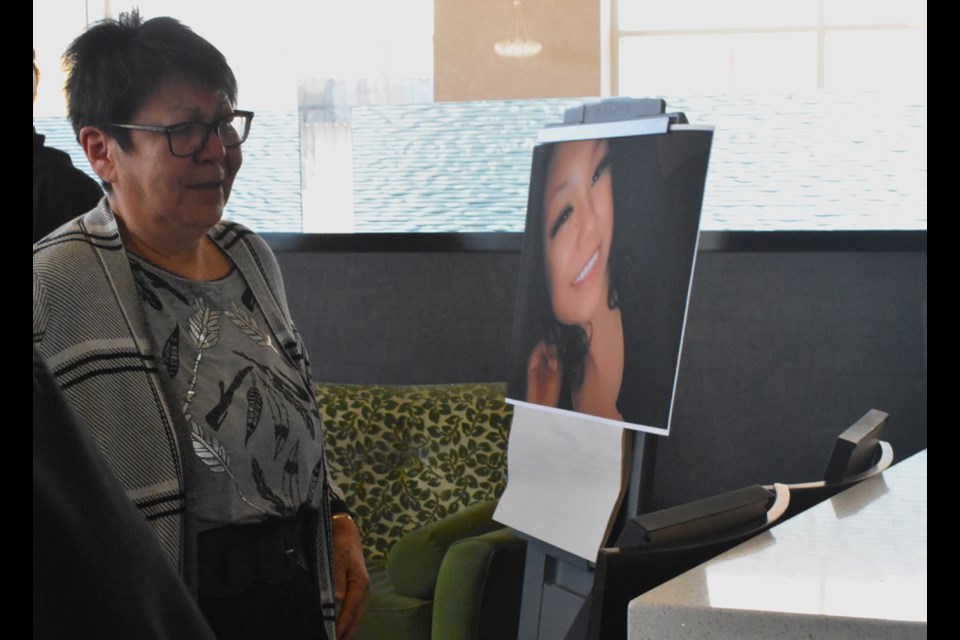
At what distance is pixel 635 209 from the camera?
193cm

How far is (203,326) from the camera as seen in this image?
57.6 inches

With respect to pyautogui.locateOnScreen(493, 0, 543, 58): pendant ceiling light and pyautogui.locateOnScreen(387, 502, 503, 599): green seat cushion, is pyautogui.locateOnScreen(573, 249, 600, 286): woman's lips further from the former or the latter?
pyautogui.locateOnScreen(493, 0, 543, 58): pendant ceiling light

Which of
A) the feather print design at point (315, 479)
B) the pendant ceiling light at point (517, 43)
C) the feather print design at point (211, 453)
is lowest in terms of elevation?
the feather print design at point (315, 479)

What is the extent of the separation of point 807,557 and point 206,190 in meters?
1.09

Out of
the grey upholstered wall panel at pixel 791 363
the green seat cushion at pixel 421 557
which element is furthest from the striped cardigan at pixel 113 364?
the grey upholstered wall panel at pixel 791 363

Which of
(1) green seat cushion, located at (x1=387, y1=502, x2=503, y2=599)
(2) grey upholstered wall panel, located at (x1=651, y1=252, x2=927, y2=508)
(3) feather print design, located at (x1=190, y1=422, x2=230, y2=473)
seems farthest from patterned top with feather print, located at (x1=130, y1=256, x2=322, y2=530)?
(2) grey upholstered wall panel, located at (x1=651, y1=252, x2=927, y2=508)

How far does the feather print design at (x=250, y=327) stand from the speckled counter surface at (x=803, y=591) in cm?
93

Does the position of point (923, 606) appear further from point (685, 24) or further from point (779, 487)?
point (685, 24)

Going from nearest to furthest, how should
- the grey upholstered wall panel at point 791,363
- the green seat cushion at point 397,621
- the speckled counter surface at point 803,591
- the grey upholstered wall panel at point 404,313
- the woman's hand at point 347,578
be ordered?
the speckled counter surface at point 803,591, the woman's hand at point 347,578, the green seat cushion at point 397,621, the grey upholstered wall panel at point 791,363, the grey upholstered wall panel at point 404,313

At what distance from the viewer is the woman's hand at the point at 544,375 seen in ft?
6.79

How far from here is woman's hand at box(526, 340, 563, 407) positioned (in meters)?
2.07

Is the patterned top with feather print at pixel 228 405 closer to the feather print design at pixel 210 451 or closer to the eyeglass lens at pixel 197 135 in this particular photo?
the feather print design at pixel 210 451

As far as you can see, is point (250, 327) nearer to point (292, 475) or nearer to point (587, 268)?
point (292, 475)

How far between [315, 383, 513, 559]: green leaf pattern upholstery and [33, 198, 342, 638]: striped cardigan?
1.55 metres
